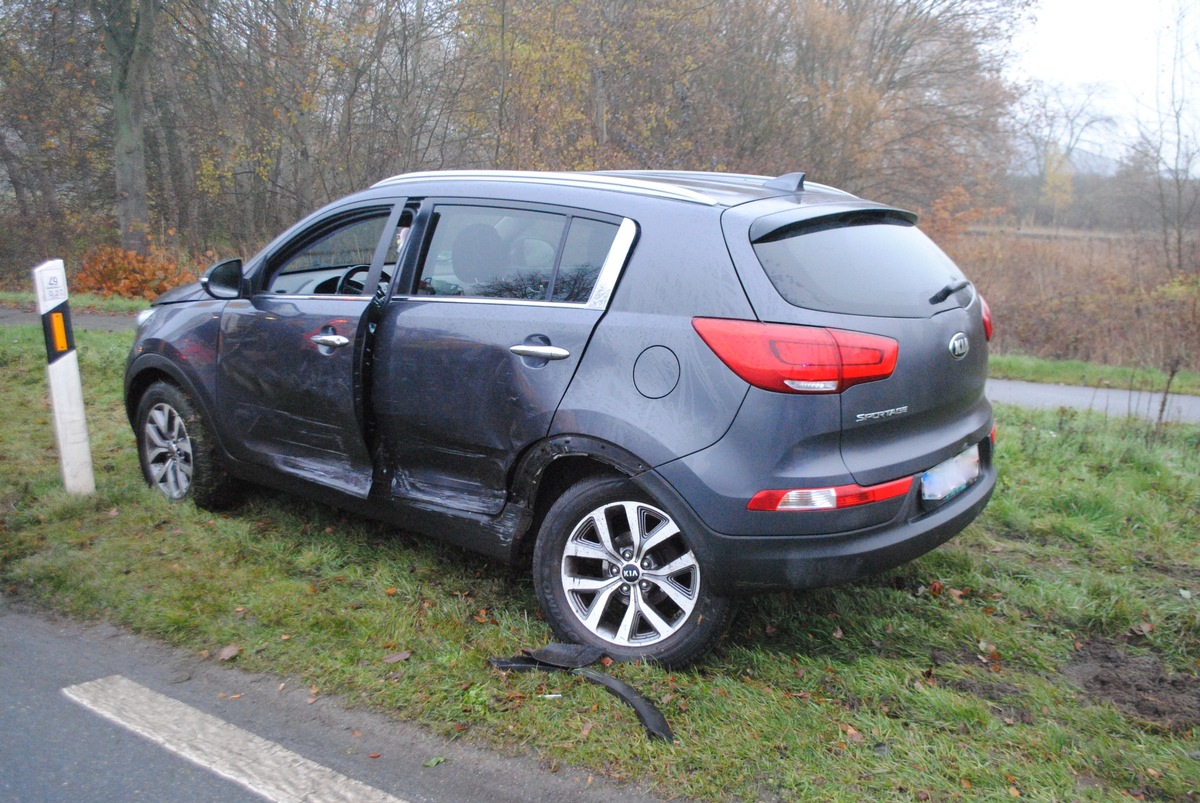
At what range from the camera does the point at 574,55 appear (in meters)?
16.8

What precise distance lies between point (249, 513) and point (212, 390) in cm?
76

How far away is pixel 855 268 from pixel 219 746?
2.76 meters

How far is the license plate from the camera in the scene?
3372 mm

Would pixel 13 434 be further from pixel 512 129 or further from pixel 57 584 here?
pixel 512 129

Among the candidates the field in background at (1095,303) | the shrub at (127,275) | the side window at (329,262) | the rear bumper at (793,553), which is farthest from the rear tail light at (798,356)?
the shrub at (127,275)

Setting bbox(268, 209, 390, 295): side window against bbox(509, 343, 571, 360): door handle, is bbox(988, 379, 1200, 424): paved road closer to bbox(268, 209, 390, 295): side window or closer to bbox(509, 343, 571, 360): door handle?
bbox(509, 343, 571, 360): door handle

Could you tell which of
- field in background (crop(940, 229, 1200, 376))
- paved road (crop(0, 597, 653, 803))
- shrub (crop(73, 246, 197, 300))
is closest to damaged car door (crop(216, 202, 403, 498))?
paved road (crop(0, 597, 653, 803))

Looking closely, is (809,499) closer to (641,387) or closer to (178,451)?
(641,387)

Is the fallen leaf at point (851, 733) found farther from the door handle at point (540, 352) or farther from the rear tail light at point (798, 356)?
the door handle at point (540, 352)

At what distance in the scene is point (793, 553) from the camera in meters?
3.10

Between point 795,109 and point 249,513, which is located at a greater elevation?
point 795,109

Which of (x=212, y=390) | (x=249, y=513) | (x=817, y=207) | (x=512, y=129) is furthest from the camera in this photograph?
(x=512, y=129)

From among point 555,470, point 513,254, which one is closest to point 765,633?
point 555,470

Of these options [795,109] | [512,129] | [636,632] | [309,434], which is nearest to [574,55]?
[512,129]
